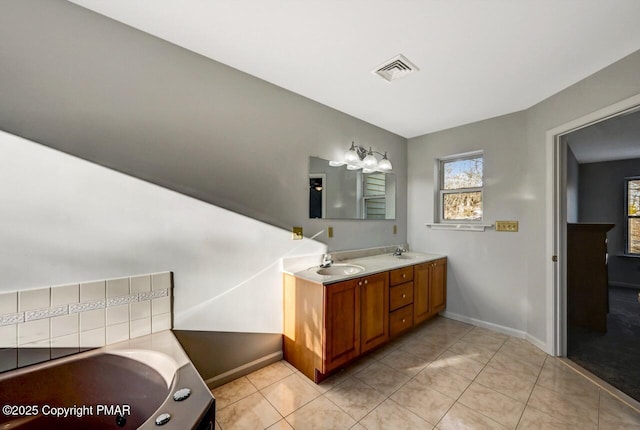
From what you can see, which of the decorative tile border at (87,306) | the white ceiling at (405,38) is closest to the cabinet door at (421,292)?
the white ceiling at (405,38)

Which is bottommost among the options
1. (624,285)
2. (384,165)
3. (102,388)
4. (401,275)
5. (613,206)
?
(624,285)

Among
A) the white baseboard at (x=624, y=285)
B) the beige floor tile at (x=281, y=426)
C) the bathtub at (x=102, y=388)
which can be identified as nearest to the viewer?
the bathtub at (x=102, y=388)

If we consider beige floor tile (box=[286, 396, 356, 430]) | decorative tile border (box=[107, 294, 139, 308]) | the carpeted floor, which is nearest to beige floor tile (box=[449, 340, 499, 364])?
the carpeted floor

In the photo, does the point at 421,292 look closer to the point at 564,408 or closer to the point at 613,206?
the point at 564,408

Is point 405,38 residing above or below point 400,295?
above

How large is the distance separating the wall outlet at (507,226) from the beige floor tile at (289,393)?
96.5 inches

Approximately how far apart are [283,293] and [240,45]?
1.89 m

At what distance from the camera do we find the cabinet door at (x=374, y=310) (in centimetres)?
210

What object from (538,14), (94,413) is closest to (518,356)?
(538,14)

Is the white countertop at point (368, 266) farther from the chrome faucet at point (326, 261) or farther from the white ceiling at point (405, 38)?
the white ceiling at point (405, 38)

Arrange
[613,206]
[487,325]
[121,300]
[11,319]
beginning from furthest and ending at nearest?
[613,206], [487,325], [121,300], [11,319]

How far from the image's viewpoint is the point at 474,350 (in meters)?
2.38

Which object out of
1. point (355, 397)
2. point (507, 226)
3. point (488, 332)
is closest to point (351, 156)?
point (507, 226)

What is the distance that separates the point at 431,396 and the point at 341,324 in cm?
78
